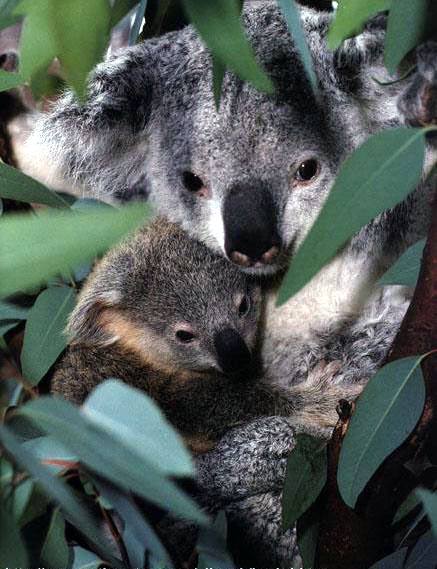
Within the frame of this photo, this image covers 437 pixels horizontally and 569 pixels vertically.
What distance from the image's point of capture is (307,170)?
179 centimetres

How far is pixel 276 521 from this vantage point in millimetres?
1898

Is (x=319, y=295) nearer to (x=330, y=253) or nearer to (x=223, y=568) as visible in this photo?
(x=223, y=568)

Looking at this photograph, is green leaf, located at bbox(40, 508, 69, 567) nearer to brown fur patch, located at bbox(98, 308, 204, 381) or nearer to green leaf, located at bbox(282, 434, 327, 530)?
green leaf, located at bbox(282, 434, 327, 530)

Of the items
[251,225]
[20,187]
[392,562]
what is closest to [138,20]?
[251,225]

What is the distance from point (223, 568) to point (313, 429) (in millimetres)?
505

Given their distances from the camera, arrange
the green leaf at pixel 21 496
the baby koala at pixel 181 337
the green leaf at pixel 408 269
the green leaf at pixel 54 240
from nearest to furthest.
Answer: the green leaf at pixel 54 240, the green leaf at pixel 21 496, the green leaf at pixel 408 269, the baby koala at pixel 181 337

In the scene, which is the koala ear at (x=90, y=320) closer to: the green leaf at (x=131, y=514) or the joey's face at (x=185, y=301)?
the joey's face at (x=185, y=301)

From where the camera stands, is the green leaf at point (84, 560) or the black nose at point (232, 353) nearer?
the green leaf at point (84, 560)

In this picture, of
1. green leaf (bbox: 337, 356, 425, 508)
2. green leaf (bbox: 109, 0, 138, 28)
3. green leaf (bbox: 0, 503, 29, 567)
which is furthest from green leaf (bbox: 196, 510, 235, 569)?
green leaf (bbox: 109, 0, 138, 28)

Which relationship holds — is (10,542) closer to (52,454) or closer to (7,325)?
(52,454)

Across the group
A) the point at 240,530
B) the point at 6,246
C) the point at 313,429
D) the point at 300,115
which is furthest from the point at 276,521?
the point at 6,246

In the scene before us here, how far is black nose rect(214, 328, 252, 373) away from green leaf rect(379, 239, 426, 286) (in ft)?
1.95

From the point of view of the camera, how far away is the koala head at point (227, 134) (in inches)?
67.7

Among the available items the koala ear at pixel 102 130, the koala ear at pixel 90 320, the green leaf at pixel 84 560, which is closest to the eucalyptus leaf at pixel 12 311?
the koala ear at pixel 90 320
